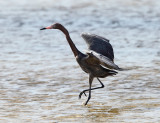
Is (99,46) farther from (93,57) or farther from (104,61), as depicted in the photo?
(104,61)

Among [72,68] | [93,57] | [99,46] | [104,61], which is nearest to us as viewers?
[104,61]

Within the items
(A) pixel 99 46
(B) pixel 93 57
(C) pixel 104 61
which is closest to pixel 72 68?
(A) pixel 99 46

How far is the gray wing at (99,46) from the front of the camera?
9288 millimetres

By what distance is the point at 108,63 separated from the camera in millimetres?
7945

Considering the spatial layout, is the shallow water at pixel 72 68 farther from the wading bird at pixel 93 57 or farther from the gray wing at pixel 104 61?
the gray wing at pixel 104 61

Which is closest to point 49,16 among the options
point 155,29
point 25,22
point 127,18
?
point 25,22

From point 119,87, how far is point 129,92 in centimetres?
39

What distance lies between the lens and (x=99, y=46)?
9398 millimetres

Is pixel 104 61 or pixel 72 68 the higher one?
pixel 104 61

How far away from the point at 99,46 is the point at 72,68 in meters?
2.38

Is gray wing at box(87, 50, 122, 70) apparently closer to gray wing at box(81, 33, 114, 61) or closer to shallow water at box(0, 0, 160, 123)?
shallow water at box(0, 0, 160, 123)

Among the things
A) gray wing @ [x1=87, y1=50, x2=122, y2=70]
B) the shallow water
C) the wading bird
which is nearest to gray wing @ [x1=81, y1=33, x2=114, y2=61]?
the wading bird

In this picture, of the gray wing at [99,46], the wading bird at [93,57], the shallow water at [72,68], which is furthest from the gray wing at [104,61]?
the gray wing at [99,46]

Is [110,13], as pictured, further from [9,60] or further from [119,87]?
[119,87]
